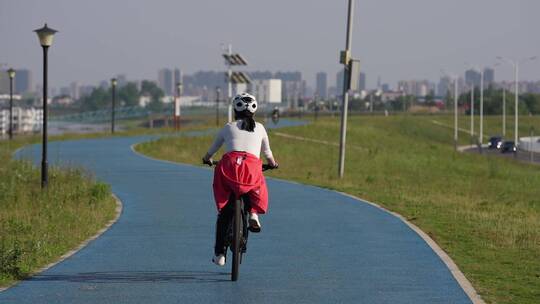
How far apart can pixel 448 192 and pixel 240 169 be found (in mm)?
20343

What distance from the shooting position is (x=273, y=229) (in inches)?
635

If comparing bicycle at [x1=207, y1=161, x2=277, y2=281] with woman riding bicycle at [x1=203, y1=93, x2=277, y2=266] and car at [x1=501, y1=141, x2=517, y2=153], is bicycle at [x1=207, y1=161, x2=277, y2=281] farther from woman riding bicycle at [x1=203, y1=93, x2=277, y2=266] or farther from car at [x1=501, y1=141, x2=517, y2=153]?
car at [x1=501, y1=141, x2=517, y2=153]

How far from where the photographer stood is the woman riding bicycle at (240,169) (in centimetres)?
1068

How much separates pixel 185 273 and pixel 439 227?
6425mm

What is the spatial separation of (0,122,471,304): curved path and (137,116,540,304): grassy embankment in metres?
0.55

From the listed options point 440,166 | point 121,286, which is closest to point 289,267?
point 121,286

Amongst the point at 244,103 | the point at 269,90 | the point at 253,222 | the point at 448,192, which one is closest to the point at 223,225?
the point at 253,222

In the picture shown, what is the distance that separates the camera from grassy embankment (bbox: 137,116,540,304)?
1239 cm

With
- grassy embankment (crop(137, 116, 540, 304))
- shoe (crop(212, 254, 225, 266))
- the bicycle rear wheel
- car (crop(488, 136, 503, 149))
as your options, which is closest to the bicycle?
the bicycle rear wheel

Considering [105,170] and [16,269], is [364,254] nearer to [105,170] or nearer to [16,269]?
[16,269]

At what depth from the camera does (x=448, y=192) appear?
30344 mm

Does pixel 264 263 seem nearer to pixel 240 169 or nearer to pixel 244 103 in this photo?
pixel 240 169

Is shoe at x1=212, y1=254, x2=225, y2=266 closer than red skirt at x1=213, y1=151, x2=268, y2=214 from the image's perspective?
No

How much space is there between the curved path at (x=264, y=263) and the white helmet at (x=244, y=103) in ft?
5.52
